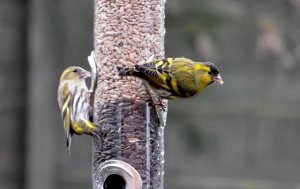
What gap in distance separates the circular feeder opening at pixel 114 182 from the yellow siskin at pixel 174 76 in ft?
1.64

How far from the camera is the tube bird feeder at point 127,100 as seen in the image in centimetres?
592

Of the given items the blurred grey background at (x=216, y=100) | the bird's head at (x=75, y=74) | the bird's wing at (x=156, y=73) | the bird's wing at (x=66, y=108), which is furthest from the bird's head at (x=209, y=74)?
the blurred grey background at (x=216, y=100)

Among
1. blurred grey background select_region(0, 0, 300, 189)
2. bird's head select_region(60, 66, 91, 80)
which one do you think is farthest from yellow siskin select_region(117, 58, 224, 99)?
blurred grey background select_region(0, 0, 300, 189)

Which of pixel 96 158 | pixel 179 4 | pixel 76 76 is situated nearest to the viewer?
pixel 96 158

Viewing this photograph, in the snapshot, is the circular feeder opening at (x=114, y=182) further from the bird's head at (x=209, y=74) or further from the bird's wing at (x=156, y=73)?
the bird's head at (x=209, y=74)

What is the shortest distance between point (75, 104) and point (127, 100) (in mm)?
Answer: 361

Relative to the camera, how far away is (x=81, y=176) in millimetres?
9820

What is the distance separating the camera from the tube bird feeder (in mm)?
5917

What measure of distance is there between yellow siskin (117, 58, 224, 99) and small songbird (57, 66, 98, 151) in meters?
0.42

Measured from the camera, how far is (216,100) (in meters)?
9.73

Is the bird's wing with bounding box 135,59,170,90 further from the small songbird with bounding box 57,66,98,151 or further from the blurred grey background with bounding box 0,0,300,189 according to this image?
the blurred grey background with bounding box 0,0,300,189
